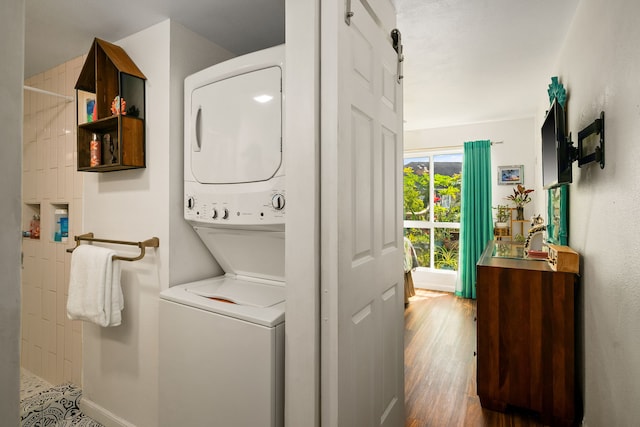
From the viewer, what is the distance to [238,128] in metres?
1.56

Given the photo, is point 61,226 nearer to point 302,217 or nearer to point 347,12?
point 302,217

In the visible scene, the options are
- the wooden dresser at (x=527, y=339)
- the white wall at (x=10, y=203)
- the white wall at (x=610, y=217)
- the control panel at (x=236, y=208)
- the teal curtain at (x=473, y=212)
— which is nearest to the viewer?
the white wall at (x=10, y=203)

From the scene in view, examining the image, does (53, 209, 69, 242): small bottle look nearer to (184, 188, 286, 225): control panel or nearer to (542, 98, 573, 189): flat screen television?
(184, 188, 286, 225): control panel

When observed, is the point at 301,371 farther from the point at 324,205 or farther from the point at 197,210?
the point at 197,210

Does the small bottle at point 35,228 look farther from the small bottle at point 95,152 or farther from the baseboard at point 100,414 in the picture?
the baseboard at point 100,414

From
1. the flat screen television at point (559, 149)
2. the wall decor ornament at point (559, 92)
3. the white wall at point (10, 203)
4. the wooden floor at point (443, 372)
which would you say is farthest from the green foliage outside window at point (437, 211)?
the white wall at point (10, 203)

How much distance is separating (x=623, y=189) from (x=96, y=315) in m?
2.57

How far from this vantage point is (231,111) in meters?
1.58

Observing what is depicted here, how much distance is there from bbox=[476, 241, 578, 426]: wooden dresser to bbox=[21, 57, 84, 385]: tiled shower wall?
2.82 meters

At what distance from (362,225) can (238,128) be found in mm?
731

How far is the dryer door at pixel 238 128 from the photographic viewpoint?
4.73 feet

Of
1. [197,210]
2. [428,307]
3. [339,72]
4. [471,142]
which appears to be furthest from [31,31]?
[471,142]

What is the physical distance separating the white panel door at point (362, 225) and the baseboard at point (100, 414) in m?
1.52

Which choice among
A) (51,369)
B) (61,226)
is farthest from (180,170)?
(51,369)
